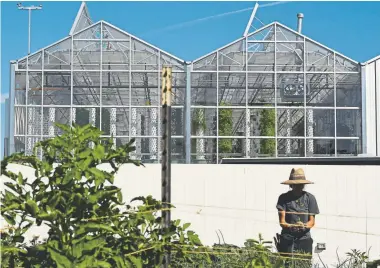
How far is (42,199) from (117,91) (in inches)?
583

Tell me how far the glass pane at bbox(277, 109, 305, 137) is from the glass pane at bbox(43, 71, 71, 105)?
6413mm

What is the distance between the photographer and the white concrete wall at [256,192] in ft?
24.7

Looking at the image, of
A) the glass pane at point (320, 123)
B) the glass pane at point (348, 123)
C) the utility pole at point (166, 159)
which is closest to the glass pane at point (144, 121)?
the glass pane at point (320, 123)

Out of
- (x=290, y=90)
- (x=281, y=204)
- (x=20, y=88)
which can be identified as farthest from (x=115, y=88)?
(x=281, y=204)

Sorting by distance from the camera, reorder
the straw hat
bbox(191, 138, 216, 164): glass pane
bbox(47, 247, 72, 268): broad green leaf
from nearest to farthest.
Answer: bbox(47, 247, 72, 268): broad green leaf
the straw hat
bbox(191, 138, 216, 164): glass pane

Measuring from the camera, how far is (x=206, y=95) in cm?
1767

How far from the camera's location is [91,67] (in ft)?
57.6

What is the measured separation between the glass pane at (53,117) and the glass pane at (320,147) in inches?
285

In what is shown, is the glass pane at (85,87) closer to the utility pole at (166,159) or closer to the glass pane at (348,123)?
the glass pane at (348,123)

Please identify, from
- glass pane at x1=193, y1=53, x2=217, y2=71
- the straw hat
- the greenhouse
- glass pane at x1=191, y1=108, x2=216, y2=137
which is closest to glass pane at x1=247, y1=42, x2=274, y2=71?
the greenhouse

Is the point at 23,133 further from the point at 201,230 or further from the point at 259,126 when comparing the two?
the point at 201,230

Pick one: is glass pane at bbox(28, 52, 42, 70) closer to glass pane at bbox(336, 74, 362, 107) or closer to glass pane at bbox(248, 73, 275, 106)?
glass pane at bbox(248, 73, 275, 106)

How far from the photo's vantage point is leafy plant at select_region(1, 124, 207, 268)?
2.95 m

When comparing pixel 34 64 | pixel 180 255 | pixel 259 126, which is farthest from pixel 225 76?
pixel 180 255
